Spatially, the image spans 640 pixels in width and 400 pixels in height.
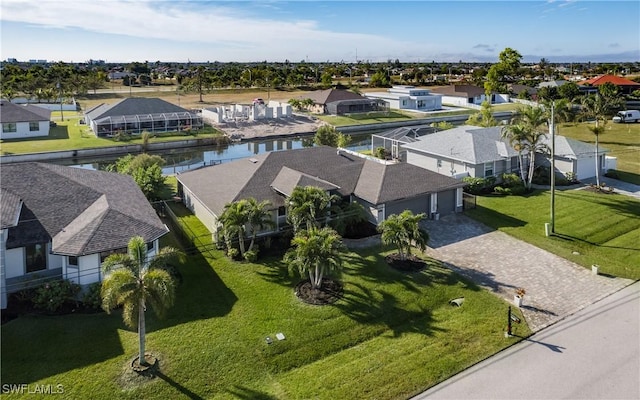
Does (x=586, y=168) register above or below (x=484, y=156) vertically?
below

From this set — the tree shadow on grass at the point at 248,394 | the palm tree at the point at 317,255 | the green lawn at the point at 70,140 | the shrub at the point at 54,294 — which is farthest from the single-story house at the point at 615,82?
the shrub at the point at 54,294

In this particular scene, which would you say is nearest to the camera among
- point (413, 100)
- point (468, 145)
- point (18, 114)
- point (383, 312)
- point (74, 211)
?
point (383, 312)

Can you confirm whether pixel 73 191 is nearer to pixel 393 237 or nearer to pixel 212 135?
pixel 393 237

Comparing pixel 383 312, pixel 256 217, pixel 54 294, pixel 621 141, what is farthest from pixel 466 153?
pixel 54 294

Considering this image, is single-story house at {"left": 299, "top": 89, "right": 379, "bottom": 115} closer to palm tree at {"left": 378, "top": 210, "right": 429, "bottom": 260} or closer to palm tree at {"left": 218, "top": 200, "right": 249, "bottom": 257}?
palm tree at {"left": 218, "top": 200, "right": 249, "bottom": 257}

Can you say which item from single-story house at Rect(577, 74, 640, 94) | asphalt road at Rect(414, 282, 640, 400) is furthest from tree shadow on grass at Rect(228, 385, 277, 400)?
single-story house at Rect(577, 74, 640, 94)

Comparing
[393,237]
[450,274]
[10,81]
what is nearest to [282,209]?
[393,237]

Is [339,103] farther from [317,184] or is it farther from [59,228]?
[59,228]
